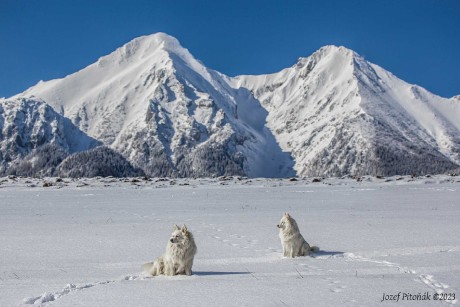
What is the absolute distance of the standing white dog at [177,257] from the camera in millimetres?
9844

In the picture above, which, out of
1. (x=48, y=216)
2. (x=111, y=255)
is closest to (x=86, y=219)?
(x=48, y=216)

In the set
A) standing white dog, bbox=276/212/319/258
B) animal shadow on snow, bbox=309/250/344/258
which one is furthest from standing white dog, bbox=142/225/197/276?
animal shadow on snow, bbox=309/250/344/258

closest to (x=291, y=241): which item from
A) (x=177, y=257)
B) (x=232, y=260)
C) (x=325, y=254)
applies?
(x=325, y=254)

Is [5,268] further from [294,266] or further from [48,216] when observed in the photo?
[48,216]

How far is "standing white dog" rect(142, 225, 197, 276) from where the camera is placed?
32.3ft

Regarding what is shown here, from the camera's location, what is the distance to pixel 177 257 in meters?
9.84

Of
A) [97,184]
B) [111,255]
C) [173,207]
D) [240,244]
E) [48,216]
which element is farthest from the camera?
[97,184]

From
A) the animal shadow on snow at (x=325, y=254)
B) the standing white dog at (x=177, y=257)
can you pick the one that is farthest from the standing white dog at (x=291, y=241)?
the standing white dog at (x=177, y=257)

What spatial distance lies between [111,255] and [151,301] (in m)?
5.39

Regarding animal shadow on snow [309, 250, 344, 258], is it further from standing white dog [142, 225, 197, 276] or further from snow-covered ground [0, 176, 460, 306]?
standing white dog [142, 225, 197, 276]

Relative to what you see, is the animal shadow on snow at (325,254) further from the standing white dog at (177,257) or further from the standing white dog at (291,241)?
the standing white dog at (177,257)

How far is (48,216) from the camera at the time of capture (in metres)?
23.2

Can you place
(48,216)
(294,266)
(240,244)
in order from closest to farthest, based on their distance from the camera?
1. (294,266)
2. (240,244)
3. (48,216)

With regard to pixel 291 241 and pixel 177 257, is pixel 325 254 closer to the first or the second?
pixel 291 241
